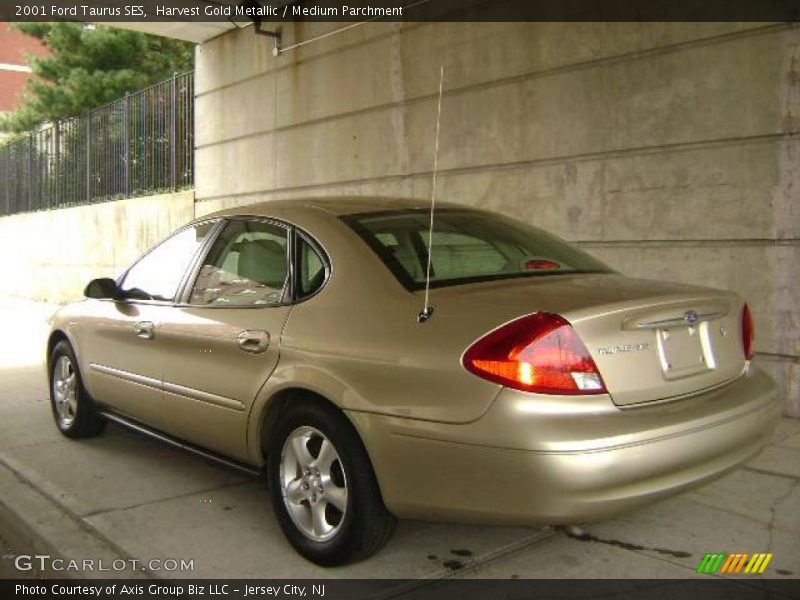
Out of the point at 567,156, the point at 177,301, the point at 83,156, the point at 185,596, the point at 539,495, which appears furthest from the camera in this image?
the point at 83,156

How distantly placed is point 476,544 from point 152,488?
1838 mm

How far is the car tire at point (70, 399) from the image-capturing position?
16.6ft

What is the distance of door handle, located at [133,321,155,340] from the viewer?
13.8 feet

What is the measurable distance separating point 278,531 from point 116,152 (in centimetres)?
1206

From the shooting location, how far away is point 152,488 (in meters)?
4.21

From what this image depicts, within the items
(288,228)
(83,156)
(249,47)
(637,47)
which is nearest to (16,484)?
(288,228)

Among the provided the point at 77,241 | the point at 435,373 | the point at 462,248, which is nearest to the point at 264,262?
the point at 462,248

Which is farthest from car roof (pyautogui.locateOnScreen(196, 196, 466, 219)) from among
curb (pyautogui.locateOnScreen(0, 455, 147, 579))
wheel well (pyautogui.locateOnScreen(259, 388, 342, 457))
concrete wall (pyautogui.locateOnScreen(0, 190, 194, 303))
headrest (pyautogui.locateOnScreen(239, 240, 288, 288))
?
concrete wall (pyautogui.locateOnScreen(0, 190, 194, 303))

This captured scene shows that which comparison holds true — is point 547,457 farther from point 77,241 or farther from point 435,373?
point 77,241

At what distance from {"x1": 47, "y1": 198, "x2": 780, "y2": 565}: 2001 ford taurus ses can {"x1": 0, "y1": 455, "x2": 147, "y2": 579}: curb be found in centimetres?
64

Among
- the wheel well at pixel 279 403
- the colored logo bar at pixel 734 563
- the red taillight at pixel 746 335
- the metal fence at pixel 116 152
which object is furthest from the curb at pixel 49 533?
the metal fence at pixel 116 152

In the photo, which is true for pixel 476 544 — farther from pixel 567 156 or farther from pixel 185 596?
pixel 567 156

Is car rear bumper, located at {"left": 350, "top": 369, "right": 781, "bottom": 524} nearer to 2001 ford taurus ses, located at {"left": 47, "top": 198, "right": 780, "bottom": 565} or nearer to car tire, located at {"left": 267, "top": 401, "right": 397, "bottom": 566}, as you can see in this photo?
2001 ford taurus ses, located at {"left": 47, "top": 198, "right": 780, "bottom": 565}

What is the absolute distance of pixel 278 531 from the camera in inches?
142
